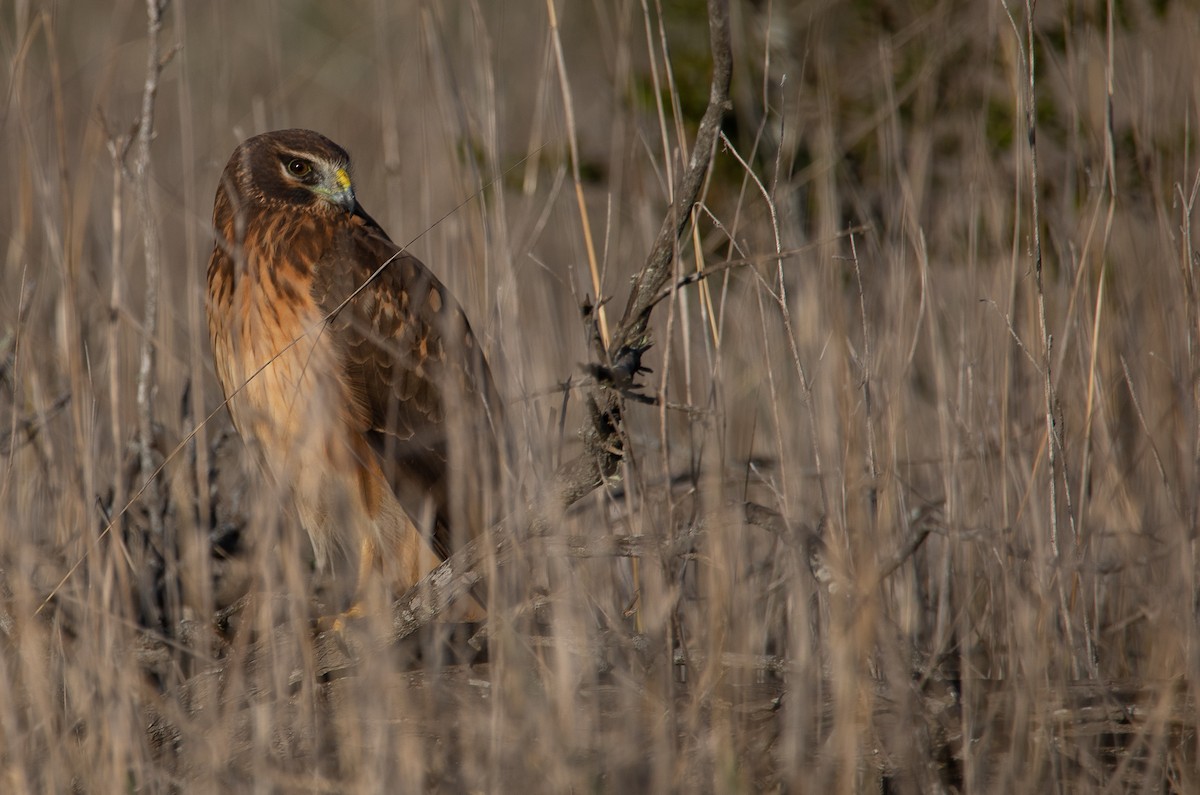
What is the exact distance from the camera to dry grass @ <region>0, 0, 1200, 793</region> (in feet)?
7.81

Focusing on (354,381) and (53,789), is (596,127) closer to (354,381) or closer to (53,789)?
(354,381)

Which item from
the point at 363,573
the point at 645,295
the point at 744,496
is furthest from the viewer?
the point at 363,573

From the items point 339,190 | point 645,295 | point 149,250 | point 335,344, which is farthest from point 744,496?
point 149,250

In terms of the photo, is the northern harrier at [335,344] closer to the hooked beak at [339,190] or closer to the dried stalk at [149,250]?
the hooked beak at [339,190]

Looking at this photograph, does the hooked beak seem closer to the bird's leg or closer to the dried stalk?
the dried stalk

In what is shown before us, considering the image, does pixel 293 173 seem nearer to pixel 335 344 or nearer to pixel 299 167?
pixel 299 167

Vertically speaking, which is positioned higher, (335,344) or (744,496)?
(335,344)

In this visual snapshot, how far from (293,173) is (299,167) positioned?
0.03m

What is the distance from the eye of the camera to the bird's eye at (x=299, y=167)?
3590 mm

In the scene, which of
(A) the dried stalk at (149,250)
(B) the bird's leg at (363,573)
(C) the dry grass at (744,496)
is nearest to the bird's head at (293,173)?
(C) the dry grass at (744,496)

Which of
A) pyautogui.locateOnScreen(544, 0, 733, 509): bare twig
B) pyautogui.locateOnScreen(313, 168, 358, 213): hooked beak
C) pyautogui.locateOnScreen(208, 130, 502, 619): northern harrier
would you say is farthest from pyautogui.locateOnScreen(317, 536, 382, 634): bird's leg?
pyautogui.locateOnScreen(544, 0, 733, 509): bare twig

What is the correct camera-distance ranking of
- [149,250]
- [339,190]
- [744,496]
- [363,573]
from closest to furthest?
[744,496] → [149,250] → [339,190] → [363,573]

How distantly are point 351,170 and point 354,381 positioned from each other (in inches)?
23.5

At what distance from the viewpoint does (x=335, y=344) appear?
11.8 feet
